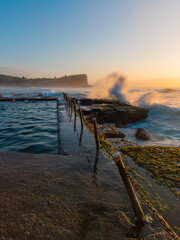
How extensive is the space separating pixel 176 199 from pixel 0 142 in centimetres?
684

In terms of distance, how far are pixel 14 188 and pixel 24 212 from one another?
0.77 metres

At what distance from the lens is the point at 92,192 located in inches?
108

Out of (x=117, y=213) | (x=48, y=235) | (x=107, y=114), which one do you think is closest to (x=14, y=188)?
(x=48, y=235)

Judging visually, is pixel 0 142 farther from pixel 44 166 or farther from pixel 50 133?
pixel 44 166

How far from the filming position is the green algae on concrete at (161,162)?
3.44 metres

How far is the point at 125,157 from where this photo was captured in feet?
Answer: 15.4

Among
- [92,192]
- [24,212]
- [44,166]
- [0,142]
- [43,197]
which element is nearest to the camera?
[24,212]

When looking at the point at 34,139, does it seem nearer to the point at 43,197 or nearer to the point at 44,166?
the point at 44,166

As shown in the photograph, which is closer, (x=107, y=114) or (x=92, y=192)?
(x=92, y=192)

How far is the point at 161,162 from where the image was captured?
4.25 metres

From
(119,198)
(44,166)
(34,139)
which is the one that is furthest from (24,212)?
(34,139)

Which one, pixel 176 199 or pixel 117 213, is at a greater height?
pixel 117 213

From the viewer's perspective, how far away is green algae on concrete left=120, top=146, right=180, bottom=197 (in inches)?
136

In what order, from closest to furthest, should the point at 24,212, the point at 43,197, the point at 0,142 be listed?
the point at 24,212
the point at 43,197
the point at 0,142
